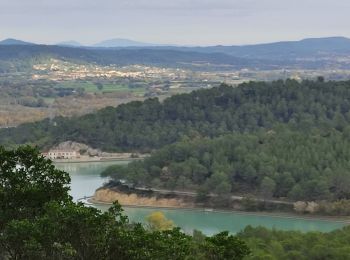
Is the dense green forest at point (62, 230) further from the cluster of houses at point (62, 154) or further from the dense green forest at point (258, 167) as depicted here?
the cluster of houses at point (62, 154)

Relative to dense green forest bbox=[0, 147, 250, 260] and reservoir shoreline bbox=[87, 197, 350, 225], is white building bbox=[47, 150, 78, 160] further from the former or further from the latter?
dense green forest bbox=[0, 147, 250, 260]

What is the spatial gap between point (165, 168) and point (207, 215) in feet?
20.9

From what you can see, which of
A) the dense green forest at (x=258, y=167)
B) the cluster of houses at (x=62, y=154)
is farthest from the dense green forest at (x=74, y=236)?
the cluster of houses at (x=62, y=154)

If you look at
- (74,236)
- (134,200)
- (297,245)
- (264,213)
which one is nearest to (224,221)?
(264,213)

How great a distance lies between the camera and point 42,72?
135 m

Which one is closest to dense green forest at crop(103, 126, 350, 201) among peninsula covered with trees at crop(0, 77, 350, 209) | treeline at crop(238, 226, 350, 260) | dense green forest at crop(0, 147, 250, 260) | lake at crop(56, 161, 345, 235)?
peninsula covered with trees at crop(0, 77, 350, 209)

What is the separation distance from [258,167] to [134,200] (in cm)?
570

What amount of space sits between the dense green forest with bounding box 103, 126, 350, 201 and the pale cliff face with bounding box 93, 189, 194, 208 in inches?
47.5

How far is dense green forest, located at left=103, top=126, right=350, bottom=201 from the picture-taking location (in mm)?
32875

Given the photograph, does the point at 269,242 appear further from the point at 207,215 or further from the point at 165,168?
the point at 165,168

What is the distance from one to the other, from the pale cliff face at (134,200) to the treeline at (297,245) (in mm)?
13012

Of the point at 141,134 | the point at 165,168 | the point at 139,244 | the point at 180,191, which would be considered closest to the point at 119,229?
the point at 139,244

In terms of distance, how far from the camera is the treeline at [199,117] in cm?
5044

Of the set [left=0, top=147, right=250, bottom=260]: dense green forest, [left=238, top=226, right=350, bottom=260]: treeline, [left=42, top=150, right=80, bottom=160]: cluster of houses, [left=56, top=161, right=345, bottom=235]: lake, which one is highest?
[left=0, top=147, right=250, bottom=260]: dense green forest
